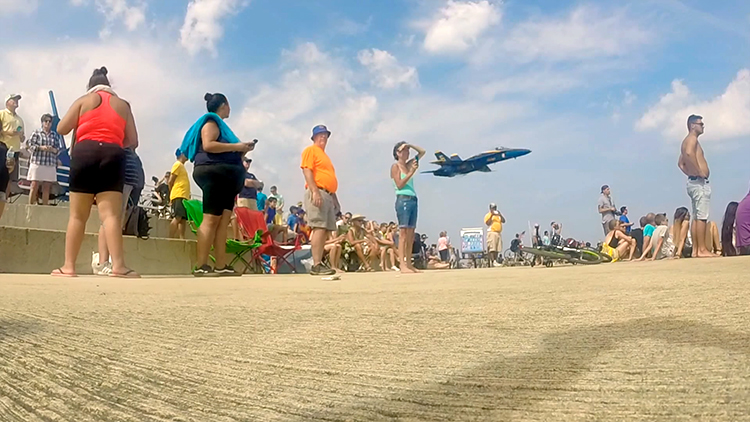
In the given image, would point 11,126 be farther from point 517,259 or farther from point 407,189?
point 517,259

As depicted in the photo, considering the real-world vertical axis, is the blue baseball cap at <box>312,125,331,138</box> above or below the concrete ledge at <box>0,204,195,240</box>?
above

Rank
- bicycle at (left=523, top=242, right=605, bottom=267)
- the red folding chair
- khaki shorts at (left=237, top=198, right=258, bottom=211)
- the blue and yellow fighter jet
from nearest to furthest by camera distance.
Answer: the red folding chair
khaki shorts at (left=237, top=198, right=258, bottom=211)
bicycle at (left=523, top=242, right=605, bottom=267)
the blue and yellow fighter jet

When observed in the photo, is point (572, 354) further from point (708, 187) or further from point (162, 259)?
point (708, 187)

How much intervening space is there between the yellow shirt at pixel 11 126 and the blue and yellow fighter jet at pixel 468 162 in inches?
1309

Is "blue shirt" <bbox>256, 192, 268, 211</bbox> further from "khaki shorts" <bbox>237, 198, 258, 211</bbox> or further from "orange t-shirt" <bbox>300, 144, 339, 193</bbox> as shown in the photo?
"orange t-shirt" <bbox>300, 144, 339, 193</bbox>

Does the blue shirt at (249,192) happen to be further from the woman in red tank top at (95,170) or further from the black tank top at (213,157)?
the woman in red tank top at (95,170)

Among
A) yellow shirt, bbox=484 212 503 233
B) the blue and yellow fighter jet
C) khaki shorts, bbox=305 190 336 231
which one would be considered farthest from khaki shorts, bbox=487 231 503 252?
the blue and yellow fighter jet

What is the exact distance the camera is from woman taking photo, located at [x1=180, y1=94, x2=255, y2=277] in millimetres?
5051

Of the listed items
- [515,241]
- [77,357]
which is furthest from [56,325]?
[515,241]

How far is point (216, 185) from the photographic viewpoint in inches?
→ 199

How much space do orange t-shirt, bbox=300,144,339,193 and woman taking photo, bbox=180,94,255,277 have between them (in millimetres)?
830

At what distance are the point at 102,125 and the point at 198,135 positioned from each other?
999 millimetres

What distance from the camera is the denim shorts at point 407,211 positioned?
22.8ft

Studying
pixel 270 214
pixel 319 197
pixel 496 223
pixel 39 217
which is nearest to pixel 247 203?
pixel 270 214
